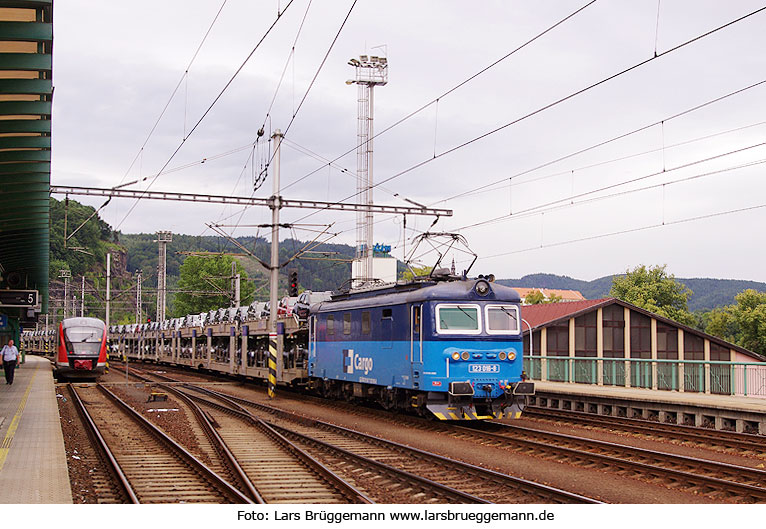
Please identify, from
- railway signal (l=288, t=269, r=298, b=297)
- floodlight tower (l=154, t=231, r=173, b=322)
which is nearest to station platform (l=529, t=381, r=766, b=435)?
railway signal (l=288, t=269, r=298, b=297)

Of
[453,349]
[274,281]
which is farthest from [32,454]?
[274,281]

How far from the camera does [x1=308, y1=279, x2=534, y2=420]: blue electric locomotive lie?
17297 millimetres

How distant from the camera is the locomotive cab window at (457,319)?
17359 millimetres

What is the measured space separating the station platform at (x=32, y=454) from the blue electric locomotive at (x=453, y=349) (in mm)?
7547

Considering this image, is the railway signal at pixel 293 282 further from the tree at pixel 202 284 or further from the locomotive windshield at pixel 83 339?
the tree at pixel 202 284

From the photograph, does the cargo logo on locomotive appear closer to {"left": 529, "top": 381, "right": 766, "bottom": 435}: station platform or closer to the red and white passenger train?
{"left": 529, "top": 381, "right": 766, "bottom": 435}: station platform

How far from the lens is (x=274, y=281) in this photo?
29.3 m

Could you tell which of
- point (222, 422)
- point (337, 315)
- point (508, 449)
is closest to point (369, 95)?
point (337, 315)

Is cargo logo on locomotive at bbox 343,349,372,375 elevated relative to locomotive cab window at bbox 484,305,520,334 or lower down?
lower down

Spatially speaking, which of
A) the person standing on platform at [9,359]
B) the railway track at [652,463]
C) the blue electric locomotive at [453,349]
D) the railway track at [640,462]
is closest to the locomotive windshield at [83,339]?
the person standing on platform at [9,359]

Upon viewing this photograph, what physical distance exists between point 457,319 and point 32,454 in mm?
8912

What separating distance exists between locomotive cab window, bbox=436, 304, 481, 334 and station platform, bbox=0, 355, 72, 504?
798 cm

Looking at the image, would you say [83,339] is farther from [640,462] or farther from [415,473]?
[640,462]
